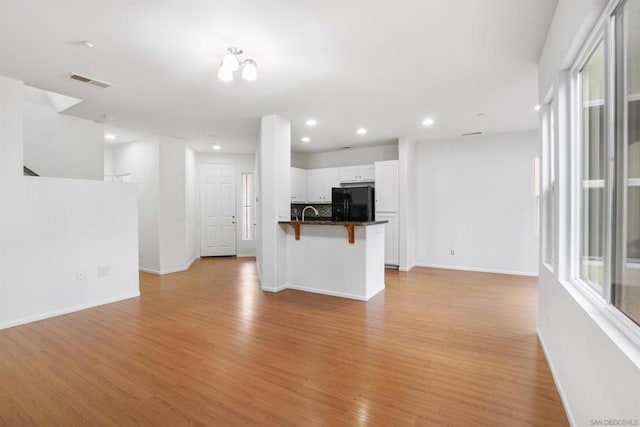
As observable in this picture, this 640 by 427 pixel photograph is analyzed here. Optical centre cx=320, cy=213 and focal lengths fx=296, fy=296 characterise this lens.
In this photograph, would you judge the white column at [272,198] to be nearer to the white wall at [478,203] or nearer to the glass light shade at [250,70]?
the glass light shade at [250,70]

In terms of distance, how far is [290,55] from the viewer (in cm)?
275

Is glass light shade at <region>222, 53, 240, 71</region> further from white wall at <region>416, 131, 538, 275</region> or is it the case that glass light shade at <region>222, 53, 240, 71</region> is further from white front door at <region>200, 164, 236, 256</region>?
white front door at <region>200, 164, 236, 256</region>

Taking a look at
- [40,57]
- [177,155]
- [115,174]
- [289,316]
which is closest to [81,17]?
[40,57]

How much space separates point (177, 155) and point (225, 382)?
204 inches

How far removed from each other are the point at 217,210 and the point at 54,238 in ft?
13.7

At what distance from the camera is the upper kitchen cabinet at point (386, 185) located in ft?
20.1

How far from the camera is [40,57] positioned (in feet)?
9.12

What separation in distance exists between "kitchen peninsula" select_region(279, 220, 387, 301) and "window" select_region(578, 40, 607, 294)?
232 cm

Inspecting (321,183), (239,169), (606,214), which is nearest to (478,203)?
(321,183)

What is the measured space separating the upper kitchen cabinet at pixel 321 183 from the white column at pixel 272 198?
2468 mm

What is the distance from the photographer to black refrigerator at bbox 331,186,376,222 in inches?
209

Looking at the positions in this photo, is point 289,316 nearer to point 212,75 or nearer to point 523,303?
point 212,75

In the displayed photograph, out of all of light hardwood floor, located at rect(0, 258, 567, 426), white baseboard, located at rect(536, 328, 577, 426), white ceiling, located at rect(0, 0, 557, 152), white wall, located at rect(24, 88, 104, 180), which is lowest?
light hardwood floor, located at rect(0, 258, 567, 426)

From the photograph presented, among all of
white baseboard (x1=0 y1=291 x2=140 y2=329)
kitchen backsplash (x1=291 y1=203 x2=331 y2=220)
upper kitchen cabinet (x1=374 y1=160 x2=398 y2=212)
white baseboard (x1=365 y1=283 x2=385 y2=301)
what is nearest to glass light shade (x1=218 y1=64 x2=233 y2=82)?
white baseboard (x1=365 y1=283 x2=385 y2=301)
